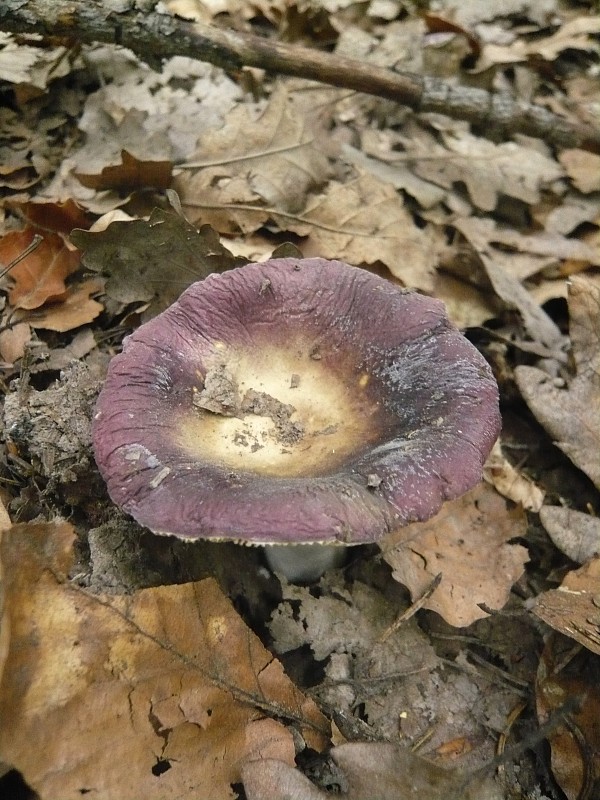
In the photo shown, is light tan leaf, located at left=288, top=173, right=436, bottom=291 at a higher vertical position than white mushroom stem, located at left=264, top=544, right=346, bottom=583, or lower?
higher

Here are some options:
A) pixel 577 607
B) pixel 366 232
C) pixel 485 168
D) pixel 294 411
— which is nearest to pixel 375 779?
pixel 577 607

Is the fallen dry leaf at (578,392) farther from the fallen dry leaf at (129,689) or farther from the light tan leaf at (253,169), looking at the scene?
the fallen dry leaf at (129,689)

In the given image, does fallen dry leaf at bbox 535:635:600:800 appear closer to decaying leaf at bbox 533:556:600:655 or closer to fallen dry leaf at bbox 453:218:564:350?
decaying leaf at bbox 533:556:600:655

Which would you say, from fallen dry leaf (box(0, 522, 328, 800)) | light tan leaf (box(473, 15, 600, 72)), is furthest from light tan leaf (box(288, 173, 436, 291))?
light tan leaf (box(473, 15, 600, 72))

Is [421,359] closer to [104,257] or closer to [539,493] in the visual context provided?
[539,493]

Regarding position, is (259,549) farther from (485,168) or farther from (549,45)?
(549,45)

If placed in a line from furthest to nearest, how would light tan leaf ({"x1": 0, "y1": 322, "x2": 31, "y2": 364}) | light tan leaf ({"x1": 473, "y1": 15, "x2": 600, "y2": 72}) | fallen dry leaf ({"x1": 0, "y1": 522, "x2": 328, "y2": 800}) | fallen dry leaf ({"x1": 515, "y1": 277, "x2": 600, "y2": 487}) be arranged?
1. light tan leaf ({"x1": 473, "y1": 15, "x2": 600, "y2": 72})
2. fallen dry leaf ({"x1": 515, "y1": 277, "x2": 600, "y2": 487})
3. light tan leaf ({"x1": 0, "y1": 322, "x2": 31, "y2": 364})
4. fallen dry leaf ({"x1": 0, "y1": 522, "x2": 328, "y2": 800})
